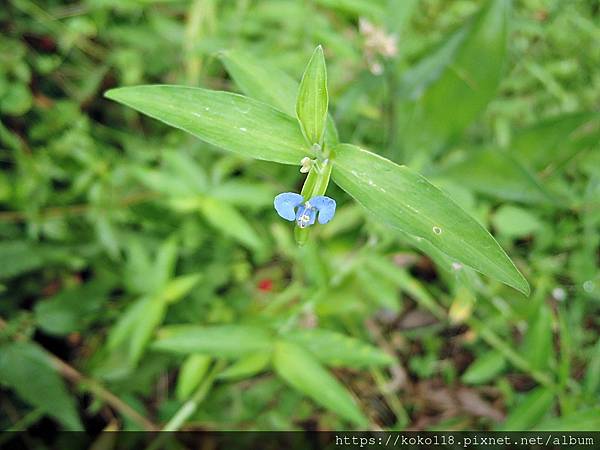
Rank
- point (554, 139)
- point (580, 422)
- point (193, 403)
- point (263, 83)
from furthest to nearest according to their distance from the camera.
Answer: point (554, 139)
point (193, 403)
point (580, 422)
point (263, 83)

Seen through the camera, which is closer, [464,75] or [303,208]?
[303,208]

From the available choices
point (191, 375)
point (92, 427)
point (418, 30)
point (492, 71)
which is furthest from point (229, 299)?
point (418, 30)

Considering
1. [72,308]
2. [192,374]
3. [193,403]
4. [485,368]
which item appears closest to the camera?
[193,403]

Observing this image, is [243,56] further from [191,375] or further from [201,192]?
[191,375]

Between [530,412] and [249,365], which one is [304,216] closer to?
[249,365]

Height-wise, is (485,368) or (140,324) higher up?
(140,324)

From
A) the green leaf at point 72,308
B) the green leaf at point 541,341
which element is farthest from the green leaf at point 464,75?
the green leaf at point 72,308

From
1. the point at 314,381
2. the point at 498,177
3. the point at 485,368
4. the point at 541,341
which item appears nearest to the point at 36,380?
the point at 314,381

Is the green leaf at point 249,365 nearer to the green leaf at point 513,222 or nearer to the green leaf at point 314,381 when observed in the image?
the green leaf at point 314,381
